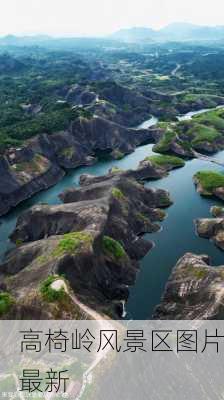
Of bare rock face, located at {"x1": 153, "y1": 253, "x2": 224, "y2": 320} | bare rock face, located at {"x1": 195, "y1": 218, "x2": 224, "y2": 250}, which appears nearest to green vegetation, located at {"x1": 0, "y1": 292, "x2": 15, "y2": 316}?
bare rock face, located at {"x1": 153, "y1": 253, "x2": 224, "y2": 320}

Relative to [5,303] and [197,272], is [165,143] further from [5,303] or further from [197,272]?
[5,303]

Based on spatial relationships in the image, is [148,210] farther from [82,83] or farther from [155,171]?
[82,83]

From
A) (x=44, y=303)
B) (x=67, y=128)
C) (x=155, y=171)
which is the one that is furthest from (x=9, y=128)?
(x=44, y=303)

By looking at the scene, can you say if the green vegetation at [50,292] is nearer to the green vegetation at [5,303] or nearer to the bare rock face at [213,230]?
the green vegetation at [5,303]

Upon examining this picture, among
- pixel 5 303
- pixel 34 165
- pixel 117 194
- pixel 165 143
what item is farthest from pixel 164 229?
pixel 165 143

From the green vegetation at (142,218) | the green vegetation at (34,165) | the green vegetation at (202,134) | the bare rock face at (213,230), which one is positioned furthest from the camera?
the green vegetation at (202,134)

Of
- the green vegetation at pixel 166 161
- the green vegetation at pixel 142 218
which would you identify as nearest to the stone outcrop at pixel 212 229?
the green vegetation at pixel 142 218
